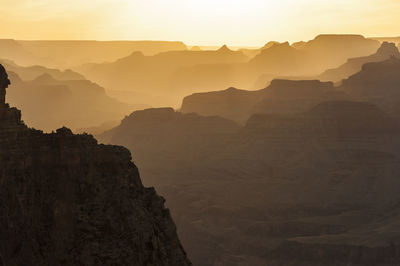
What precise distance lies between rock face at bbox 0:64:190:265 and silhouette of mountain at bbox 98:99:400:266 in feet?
247

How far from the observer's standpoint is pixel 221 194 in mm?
139125

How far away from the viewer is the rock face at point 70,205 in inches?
1220

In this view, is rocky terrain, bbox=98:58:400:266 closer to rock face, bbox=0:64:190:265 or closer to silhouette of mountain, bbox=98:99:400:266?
silhouette of mountain, bbox=98:99:400:266

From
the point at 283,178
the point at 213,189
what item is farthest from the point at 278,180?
the point at 213,189

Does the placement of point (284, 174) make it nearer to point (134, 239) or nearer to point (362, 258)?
point (362, 258)

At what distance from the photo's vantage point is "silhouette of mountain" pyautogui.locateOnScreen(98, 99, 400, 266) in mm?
111000

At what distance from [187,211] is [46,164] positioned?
316 ft

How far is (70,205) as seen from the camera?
31516 mm

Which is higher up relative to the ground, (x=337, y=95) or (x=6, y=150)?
(x=337, y=95)

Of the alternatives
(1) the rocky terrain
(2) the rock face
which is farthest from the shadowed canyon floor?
(1) the rocky terrain

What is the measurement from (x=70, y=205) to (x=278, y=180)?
392ft

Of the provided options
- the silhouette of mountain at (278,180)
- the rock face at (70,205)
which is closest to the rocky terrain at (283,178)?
the silhouette of mountain at (278,180)

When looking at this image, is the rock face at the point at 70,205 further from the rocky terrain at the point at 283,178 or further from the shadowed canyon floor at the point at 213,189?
the rocky terrain at the point at 283,178

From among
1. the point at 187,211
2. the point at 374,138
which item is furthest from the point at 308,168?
the point at 187,211
